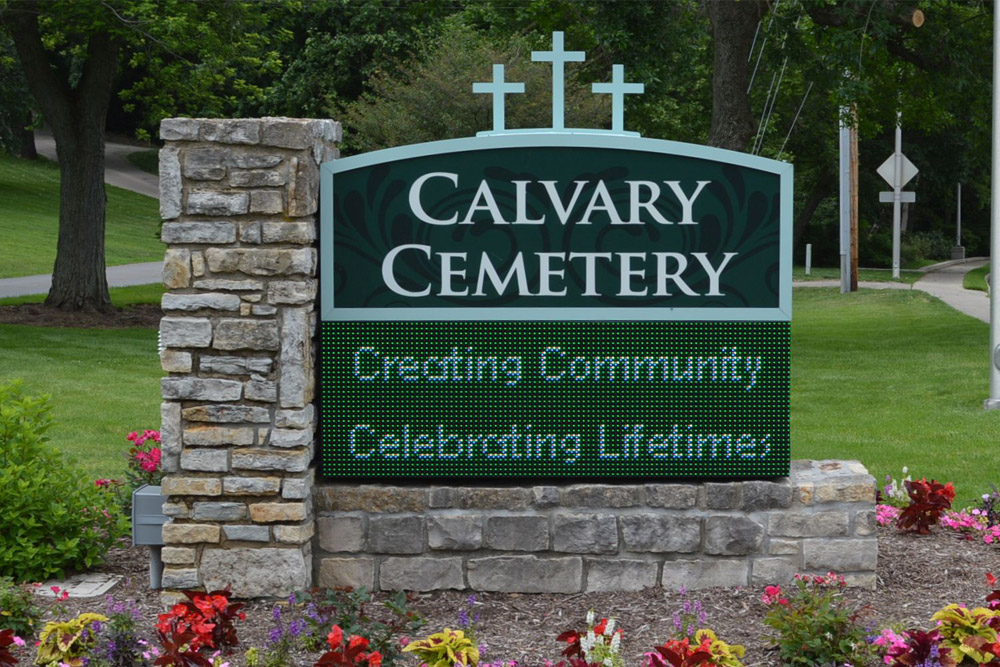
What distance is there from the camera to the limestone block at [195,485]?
504 centimetres

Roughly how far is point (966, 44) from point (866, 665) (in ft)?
46.3

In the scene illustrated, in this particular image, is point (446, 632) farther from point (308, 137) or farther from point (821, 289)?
point (821, 289)

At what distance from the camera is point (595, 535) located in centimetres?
526

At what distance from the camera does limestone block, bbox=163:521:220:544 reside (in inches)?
199

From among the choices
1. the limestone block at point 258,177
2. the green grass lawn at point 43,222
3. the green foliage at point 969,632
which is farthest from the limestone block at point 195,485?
the green grass lawn at point 43,222

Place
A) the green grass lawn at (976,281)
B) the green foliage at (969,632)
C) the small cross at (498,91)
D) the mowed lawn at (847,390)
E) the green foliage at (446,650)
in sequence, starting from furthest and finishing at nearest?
the green grass lawn at (976,281)
the mowed lawn at (847,390)
the small cross at (498,91)
the green foliage at (969,632)
the green foliage at (446,650)

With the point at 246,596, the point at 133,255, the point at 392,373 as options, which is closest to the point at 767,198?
the point at 392,373

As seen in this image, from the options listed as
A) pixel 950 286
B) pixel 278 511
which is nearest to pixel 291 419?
pixel 278 511

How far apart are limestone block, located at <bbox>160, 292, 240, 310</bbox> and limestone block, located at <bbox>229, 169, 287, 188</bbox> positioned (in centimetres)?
47

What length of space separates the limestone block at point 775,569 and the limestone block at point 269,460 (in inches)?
78.6

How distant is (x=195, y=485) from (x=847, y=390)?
30.8ft

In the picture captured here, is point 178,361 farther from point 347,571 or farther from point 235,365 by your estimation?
point 347,571

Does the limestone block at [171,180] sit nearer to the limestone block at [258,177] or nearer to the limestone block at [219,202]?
the limestone block at [219,202]

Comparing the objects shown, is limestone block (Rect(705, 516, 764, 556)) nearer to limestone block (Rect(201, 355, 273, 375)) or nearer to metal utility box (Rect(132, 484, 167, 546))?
limestone block (Rect(201, 355, 273, 375))
